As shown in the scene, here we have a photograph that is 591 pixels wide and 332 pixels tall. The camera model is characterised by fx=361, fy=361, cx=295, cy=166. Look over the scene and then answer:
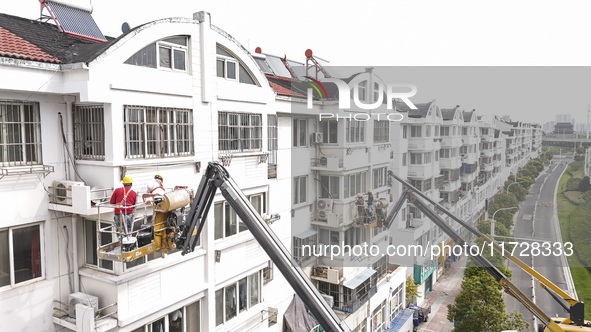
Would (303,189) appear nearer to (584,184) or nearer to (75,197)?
(75,197)

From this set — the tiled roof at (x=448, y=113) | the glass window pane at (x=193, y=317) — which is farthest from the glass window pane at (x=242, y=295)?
the tiled roof at (x=448, y=113)

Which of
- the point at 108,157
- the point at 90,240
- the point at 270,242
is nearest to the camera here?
the point at 270,242

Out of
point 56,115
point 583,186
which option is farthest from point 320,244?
point 56,115

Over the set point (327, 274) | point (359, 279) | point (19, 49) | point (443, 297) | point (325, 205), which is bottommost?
point (443, 297)

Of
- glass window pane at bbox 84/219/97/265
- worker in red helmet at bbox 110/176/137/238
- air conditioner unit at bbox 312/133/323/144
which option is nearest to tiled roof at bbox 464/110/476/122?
air conditioner unit at bbox 312/133/323/144

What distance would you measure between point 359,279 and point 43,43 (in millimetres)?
7309

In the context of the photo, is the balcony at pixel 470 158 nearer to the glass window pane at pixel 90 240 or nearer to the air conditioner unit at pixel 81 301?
the glass window pane at pixel 90 240

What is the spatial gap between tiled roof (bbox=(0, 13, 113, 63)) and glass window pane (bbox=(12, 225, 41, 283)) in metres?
1.92

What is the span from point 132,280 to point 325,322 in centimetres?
256

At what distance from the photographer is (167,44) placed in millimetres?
4957

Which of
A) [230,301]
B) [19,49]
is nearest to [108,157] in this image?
[19,49]

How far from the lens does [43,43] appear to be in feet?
14.7

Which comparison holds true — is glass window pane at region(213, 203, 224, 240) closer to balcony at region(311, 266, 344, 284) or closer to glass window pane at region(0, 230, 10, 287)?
glass window pane at region(0, 230, 10, 287)

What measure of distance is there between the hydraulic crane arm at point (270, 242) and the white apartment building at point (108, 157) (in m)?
1.09
